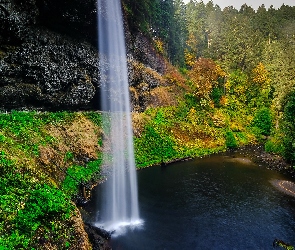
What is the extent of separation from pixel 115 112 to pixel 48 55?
13.7 m

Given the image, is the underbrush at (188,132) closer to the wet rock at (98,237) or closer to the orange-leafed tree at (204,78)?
the orange-leafed tree at (204,78)

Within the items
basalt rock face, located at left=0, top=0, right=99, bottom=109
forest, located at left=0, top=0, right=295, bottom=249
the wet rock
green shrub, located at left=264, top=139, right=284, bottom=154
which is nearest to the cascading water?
forest, located at left=0, top=0, right=295, bottom=249

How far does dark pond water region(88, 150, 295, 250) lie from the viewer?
21875 mm

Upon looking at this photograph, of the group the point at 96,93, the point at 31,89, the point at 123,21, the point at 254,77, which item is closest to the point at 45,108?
the point at 31,89

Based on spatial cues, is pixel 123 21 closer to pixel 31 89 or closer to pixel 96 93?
pixel 96 93

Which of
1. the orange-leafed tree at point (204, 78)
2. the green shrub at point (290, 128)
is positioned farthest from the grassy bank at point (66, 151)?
the green shrub at point (290, 128)

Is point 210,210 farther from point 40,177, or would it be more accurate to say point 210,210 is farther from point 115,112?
point 115,112

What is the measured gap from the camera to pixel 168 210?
2697cm

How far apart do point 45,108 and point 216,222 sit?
25.8m

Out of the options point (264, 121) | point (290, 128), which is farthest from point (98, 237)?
point (264, 121)

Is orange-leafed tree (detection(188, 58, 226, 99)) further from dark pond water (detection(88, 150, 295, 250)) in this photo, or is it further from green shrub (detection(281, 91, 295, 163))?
dark pond water (detection(88, 150, 295, 250))

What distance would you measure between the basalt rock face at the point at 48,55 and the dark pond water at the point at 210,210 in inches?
629

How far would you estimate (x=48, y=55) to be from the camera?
3719 centimetres

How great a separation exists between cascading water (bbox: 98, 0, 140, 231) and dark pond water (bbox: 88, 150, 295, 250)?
209 centimetres
